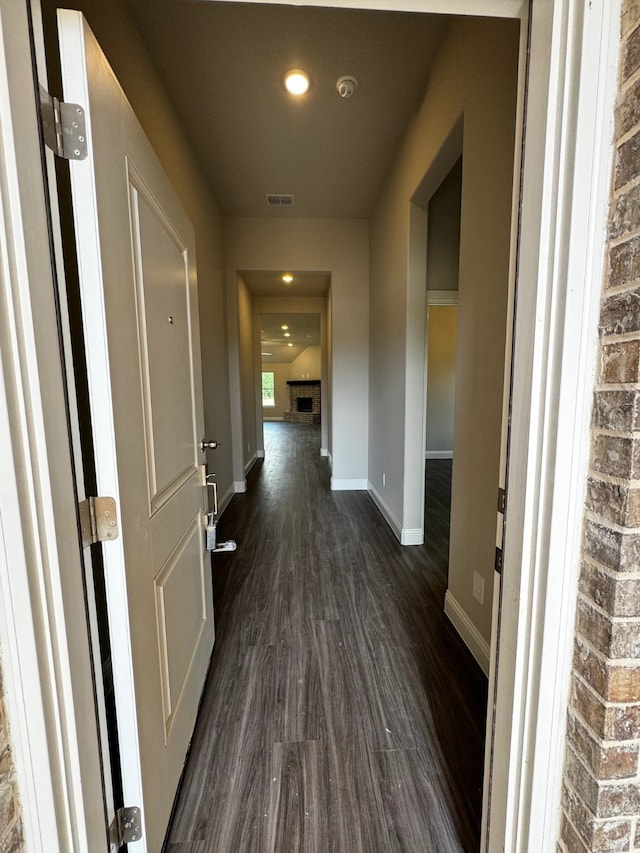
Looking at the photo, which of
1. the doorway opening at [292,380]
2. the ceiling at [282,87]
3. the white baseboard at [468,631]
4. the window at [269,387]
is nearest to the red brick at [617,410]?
the white baseboard at [468,631]

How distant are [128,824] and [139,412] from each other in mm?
977

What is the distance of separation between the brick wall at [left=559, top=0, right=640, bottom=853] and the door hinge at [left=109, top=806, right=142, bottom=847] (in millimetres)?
954

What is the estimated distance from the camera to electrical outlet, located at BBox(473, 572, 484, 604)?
1713mm

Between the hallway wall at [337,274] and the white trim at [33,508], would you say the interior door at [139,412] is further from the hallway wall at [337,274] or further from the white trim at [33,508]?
the hallway wall at [337,274]

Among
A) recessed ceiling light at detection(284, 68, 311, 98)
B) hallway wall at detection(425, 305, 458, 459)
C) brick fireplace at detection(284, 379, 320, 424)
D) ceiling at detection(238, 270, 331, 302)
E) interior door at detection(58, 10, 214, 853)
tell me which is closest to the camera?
interior door at detection(58, 10, 214, 853)

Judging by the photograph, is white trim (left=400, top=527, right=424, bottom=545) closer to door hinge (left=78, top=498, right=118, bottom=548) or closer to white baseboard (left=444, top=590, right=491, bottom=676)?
white baseboard (left=444, top=590, right=491, bottom=676)

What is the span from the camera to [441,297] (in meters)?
3.64

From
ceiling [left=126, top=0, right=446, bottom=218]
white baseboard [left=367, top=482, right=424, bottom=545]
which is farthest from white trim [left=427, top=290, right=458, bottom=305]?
Result: white baseboard [left=367, top=482, right=424, bottom=545]

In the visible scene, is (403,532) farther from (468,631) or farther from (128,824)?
(128,824)

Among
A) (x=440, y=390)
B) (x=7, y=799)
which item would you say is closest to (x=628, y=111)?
(x=7, y=799)

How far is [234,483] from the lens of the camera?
4.46 meters

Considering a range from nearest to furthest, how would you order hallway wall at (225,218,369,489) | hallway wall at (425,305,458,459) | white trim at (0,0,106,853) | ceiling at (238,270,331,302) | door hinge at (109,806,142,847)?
white trim at (0,0,106,853) → door hinge at (109,806,142,847) → hallway wall at (225,218,369,489) → ceiling at (238,270,331,302) → hallway wall at (425,305,458,459)

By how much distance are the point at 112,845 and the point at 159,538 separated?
66 centimetres

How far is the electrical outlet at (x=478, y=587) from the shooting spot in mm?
1713
